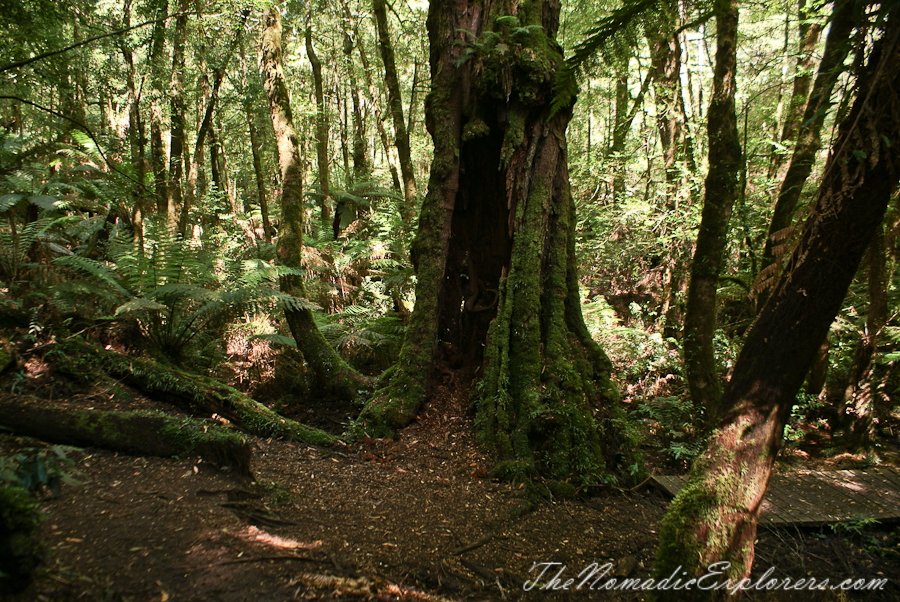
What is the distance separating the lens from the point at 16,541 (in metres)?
1.59

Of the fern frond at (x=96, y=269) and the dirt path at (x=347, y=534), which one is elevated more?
the fern frond at (x=96, y=269)

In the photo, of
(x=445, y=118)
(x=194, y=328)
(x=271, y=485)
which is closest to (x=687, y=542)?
(x=271, y=485)

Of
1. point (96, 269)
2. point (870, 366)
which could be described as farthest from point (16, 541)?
point (870, 366)

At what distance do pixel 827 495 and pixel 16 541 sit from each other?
6121mm

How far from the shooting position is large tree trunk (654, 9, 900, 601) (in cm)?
227

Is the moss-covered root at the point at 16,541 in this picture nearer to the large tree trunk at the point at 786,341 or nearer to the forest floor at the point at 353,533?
the forest floor at the point at 353,533

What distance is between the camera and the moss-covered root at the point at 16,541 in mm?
1561

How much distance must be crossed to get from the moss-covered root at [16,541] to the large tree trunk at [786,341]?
2737 mm

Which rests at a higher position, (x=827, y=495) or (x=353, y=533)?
(x=353, y=533)

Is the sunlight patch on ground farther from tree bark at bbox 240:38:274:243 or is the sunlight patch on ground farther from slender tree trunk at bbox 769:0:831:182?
tree bark at bbox 240:38:274:243

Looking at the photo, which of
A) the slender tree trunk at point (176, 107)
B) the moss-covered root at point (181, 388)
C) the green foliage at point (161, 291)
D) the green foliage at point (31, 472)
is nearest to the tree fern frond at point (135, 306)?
the green foliage at point (161, 291)

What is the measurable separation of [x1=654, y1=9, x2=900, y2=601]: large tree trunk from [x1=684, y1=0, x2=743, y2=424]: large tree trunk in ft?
10.4

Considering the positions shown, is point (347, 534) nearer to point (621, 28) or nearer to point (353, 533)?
point (353, 533)

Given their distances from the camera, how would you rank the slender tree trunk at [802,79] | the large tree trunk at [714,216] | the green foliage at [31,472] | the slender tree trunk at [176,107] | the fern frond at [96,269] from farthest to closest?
the slender tree trunk at [176,107] → the slender tree trunk at [802,79] → the large tree trunk at [714,216] → the fern frond at [96,269] → the green foliage at [31,472]
